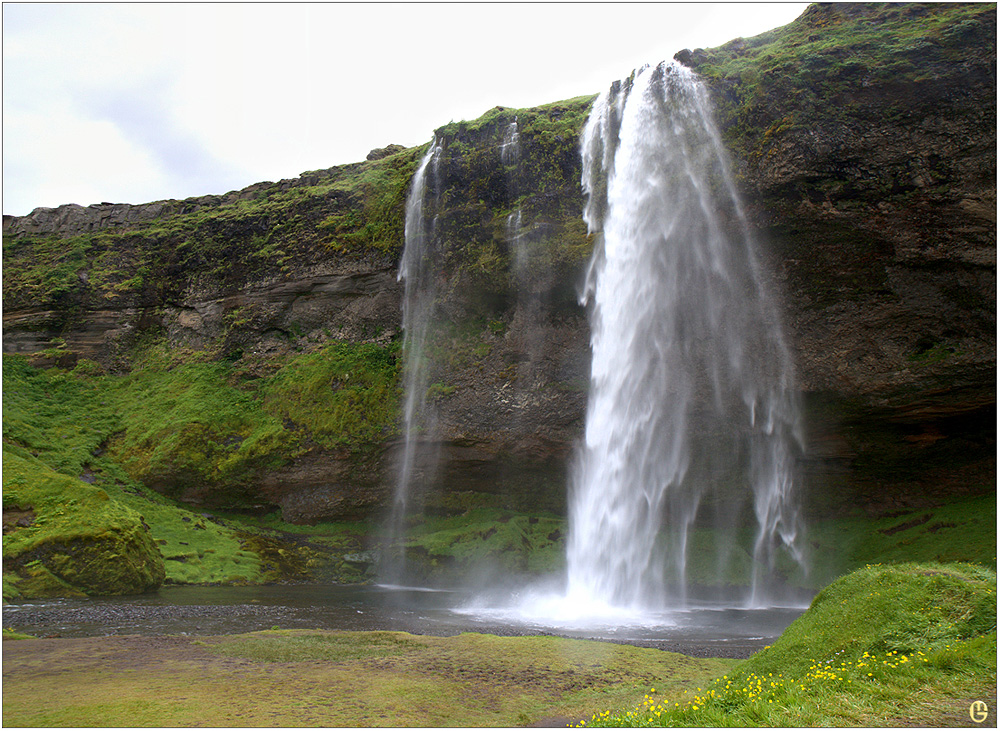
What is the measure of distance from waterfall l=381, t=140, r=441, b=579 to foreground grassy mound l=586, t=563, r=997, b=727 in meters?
19.5

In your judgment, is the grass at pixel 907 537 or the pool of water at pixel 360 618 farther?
the grass at pixel 907 537

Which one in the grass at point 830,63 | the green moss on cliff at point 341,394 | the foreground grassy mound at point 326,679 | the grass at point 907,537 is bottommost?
the foreground grassy mound at point 326,679

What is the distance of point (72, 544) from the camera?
17562 millimetres

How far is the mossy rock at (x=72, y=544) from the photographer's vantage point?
16812 millimetres

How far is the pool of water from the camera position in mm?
13305

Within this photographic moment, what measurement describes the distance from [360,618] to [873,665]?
12485mm

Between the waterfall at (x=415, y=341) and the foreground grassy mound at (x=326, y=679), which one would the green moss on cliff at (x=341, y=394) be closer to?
the waterfall at (x=415, y=341)

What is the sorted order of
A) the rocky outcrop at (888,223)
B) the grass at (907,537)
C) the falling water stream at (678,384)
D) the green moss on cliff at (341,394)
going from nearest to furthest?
the rocky outcrop at (888,223) → the grass at (907,537) → the falling water stream at (678,384) → the green moss on cliff at (341,394)

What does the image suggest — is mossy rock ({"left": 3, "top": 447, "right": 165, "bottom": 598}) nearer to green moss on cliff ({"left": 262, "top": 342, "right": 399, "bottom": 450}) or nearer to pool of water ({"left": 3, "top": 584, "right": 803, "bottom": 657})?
pool of water ({"left": 3, "top": 584, "right": 803, "bottom": 657})

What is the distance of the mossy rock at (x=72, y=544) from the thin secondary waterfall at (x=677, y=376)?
15.1m

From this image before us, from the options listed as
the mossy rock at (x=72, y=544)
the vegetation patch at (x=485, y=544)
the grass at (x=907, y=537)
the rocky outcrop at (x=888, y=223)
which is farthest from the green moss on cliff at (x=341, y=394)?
the grass at (x=907, y=537)

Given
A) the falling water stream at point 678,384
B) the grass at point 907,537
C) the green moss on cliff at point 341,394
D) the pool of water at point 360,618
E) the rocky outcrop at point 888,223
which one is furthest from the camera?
the green moss on cliff at point 341,394

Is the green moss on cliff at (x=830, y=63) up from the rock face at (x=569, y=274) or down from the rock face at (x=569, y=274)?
up

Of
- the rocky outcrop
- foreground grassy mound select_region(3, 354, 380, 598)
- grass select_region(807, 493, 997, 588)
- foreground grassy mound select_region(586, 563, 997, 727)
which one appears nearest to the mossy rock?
foreground grassy mound select_region(3, 354, 380, 598)
